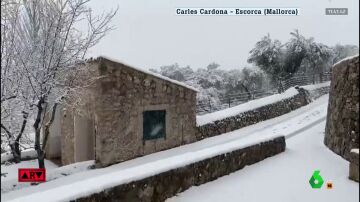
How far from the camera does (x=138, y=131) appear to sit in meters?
11.2

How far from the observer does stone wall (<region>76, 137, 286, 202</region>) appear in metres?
4.95

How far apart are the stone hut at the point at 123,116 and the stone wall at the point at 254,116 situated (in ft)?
2.92

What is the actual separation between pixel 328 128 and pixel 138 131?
5.69 m

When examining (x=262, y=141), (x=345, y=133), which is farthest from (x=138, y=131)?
(x=345, y=133)

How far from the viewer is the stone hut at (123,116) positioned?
408 inches

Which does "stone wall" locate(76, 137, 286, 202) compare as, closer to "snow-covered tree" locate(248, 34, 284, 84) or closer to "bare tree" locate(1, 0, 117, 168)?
"bare tree" locate(1, 0, 117, 168)

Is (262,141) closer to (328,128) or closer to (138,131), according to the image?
(328,128)

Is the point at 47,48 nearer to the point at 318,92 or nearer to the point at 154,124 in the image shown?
the point at 154,124

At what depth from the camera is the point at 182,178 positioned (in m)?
5.97

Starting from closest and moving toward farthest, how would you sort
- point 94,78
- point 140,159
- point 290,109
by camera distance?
point 94,78 < point 140,159 < point 290,109

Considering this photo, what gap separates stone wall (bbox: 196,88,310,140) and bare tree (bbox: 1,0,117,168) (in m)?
5.82

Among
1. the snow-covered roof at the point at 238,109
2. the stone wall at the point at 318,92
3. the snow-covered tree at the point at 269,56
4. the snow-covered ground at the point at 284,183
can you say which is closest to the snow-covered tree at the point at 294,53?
the snow-covered tree at the point at 269,56

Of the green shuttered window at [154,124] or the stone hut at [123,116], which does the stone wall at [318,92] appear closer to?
the stone hut at [123,116]

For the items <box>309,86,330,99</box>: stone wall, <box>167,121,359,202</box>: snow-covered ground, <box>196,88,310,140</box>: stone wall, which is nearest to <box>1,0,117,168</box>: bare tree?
<box>167,121,359,202</box>: snow-covered ground
